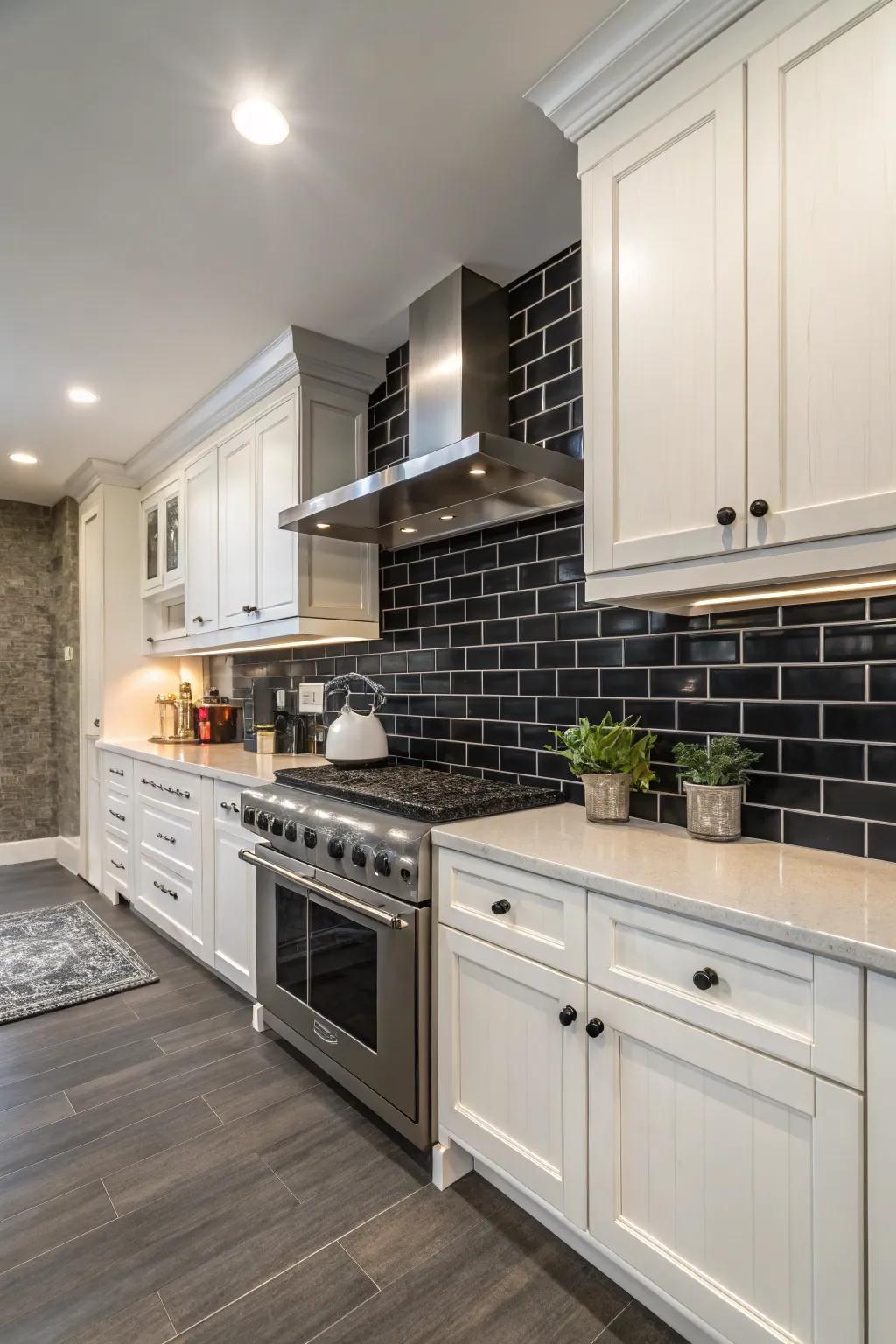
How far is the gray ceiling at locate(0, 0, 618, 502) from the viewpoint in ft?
4.61

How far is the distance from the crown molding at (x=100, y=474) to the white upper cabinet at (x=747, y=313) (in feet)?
11.4

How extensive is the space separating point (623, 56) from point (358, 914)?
206 cm

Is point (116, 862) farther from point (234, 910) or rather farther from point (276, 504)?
point (276, 504)

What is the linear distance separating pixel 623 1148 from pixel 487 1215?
21.6 inches

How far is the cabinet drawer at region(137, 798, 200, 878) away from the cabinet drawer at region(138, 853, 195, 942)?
50 mm

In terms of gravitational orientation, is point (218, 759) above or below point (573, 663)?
below

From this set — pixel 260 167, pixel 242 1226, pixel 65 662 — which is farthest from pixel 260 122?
pixel 65 662

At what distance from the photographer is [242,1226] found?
1585mm

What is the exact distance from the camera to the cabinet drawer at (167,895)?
302cm

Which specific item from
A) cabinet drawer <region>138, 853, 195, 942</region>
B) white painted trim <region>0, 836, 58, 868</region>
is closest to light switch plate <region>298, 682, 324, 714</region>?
cabinet drawer <region>138, 853, 195, 942</region>

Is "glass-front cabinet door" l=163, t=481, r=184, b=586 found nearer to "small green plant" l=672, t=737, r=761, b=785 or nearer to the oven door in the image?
the oven door

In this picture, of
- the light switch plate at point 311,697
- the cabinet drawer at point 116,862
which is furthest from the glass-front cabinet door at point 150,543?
the cabinet drawer at point 116,862

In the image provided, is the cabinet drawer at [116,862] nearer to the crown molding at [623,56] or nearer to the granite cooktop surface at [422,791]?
the granite cooktop surface at [422,791]

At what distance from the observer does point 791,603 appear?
154cm
